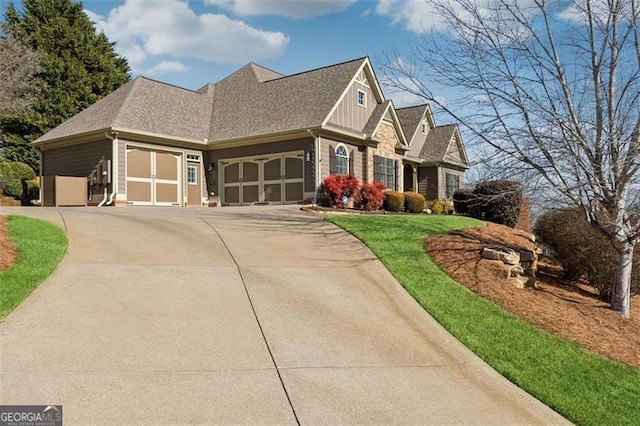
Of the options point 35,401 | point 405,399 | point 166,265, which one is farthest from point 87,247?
point 405,399

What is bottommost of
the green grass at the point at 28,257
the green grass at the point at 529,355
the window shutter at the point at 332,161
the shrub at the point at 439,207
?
the green grass at the point at 529,355

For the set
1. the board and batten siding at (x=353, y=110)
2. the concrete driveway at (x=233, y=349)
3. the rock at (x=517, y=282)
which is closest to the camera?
the concrete driveway at (x=233, y=349)

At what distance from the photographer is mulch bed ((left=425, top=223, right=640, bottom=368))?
7.06m

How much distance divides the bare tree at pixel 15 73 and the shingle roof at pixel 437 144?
80.3 ft

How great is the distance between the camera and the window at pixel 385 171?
74.5 ft

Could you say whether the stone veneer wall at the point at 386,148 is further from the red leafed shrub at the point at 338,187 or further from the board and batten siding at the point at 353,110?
the red leafed shrub at the point at 338,187

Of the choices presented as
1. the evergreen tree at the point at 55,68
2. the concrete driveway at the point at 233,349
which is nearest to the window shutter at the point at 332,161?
the concrete driveway at the point at 233,349

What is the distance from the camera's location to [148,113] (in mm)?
21078

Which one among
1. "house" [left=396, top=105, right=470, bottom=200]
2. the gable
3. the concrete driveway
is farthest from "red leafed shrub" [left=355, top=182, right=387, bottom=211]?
the concrete driveway

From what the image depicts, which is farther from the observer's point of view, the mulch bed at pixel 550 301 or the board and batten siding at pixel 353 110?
the board and batten siding at pixel 353 110

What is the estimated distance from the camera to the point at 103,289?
20.5 ft

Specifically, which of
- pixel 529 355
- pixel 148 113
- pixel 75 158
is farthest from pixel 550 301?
pixel 75 158

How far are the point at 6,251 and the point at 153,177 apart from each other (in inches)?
538

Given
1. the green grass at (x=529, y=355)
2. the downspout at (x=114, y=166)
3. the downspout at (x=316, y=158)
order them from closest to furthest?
the green grass at (x=529, y=355)
the downspout at (x=114, y=166)
the downspout at (x=316, y=158)
